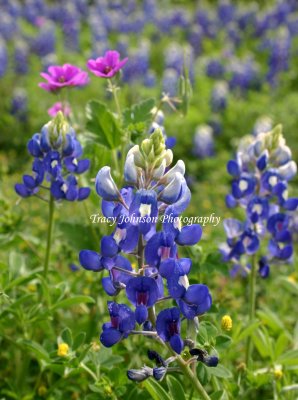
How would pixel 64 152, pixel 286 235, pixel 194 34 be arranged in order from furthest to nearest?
pixel 194 34 → pixel 286 235 → pixel 64 152

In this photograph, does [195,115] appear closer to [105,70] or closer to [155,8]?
[105,70]

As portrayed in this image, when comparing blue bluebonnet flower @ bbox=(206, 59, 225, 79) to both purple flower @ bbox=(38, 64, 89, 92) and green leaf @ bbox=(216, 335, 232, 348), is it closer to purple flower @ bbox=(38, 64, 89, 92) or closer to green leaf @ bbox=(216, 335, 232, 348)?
purple flower @ bbox=(38, 64, 89, 92)

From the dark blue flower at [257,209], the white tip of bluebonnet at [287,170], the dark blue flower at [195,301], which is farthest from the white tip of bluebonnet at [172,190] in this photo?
the white tip of bluebonnet at [287,170]

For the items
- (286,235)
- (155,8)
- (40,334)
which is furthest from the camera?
(155,8)

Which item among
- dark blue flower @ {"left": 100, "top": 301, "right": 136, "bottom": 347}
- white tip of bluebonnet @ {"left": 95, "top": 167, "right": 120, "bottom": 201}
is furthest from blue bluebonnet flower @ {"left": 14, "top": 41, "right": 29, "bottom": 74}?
dark blue flower @ {"left": 100, "top": 301, "right": 136, "bottom": 347}

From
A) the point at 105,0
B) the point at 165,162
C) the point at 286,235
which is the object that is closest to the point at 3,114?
the point at 286,235

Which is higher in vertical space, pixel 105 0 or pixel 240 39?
pixel 105 0

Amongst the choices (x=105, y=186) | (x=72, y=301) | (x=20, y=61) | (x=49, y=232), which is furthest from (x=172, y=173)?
(x=20, y=61)

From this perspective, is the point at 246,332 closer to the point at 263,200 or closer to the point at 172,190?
the point at 263,200
